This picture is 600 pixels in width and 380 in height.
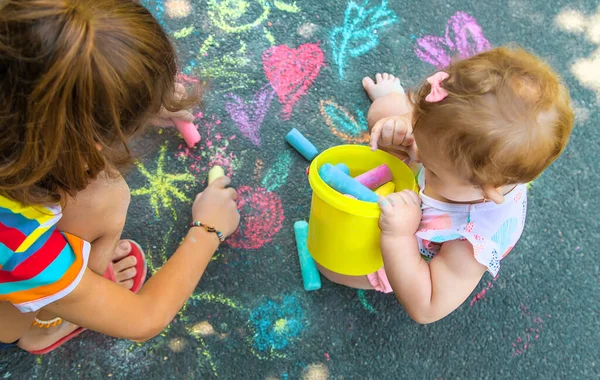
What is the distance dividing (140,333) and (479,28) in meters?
1.61

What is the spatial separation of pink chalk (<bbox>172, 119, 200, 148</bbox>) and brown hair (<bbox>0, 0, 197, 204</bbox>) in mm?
621

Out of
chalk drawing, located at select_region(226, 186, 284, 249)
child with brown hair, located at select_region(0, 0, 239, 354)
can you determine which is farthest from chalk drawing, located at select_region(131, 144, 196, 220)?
child with brown hair, located at select_region(0, 0, 239, 354)

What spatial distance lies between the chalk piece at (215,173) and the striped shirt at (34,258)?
1.92 ft

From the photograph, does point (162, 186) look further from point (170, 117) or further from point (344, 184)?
point (344, 184)

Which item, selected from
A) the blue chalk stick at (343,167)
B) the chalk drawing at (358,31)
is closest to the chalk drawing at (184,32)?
the chalk drawing at (358,31)

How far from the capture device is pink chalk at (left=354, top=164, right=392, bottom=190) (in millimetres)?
1201

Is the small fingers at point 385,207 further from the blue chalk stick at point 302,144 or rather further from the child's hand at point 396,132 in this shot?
the blue chalk stick at point 302,144

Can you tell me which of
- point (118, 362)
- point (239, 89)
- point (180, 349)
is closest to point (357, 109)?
point (239, 89)

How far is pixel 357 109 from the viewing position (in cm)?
164

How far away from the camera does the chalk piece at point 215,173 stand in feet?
4.70

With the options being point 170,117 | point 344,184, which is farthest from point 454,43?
point 170,117

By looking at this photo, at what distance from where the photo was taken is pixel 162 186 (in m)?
1.44

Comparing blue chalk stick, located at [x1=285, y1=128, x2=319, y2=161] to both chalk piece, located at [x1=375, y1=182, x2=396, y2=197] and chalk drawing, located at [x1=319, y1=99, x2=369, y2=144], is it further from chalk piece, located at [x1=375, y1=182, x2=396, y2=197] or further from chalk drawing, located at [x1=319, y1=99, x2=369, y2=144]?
chalk piece, located at [x1=375, y1=182, x2=396, y2=197]

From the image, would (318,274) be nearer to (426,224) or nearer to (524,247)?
(426,224)
